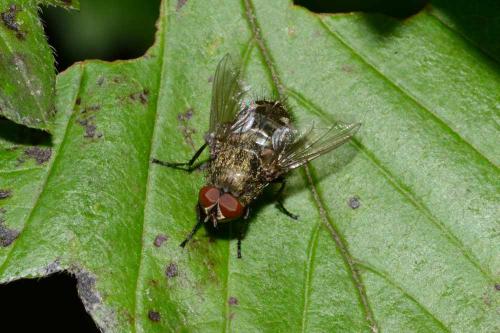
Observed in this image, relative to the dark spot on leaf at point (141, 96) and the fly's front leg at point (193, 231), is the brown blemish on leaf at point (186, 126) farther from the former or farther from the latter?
the fly's front leg at point (193, 231)

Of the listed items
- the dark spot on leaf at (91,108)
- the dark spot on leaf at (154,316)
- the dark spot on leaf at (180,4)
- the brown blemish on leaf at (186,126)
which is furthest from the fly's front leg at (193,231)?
the dark spot on leaf at (180,4)

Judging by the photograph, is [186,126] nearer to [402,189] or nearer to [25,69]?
[25,69]

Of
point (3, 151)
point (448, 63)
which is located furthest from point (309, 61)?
point (3, 151)

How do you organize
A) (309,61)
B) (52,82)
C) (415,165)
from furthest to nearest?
(309,61) → (415,165) → (52,82)

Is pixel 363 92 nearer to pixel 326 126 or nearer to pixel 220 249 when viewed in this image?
pixel 326 126

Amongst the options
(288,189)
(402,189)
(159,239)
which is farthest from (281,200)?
(159,239)
